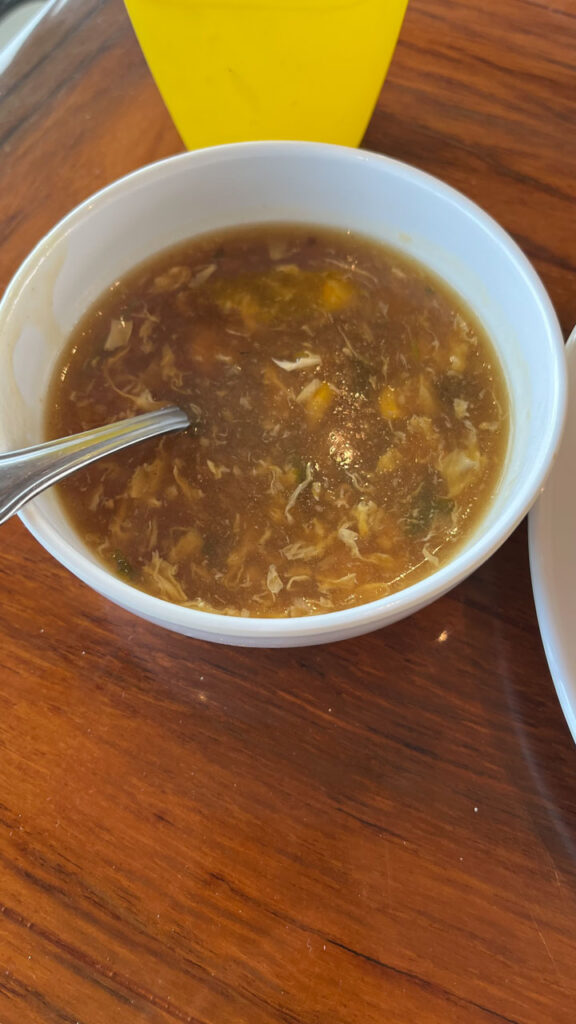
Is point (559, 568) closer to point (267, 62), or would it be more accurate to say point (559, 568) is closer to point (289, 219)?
point (289, 219)

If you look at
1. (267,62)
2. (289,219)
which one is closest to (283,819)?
(289,219)

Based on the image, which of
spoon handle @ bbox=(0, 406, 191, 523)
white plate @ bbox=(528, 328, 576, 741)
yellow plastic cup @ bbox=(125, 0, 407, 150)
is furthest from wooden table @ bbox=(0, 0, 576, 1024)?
yellow plastic cup @ bbox=(125, 0, 407, 150)

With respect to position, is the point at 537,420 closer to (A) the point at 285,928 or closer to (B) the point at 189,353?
(B) the point at 189,353

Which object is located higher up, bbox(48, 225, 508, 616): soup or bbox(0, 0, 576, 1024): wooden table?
bbox(48, 225, 508, 616): soup

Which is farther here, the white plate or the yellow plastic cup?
the yellow plastic cup

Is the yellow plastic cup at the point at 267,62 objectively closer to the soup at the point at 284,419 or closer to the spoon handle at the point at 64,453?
the soup at the point at 284,419

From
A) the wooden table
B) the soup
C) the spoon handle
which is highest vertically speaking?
the spoon handle

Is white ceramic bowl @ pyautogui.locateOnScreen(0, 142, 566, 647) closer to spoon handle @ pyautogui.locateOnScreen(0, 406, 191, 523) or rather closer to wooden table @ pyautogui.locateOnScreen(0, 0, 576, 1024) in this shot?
spoon handle @ pyautogui.locateOnScreen(0, 406, 191, 523)
